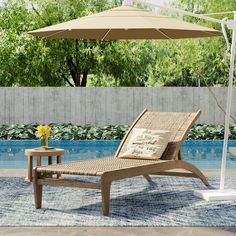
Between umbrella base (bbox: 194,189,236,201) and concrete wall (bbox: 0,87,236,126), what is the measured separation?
10.5 meters

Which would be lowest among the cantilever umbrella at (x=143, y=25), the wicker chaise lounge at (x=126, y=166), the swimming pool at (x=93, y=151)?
the swimming pool at (x=93, y=151)

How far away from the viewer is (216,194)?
799cm

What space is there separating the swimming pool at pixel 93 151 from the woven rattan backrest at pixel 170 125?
2659 mm

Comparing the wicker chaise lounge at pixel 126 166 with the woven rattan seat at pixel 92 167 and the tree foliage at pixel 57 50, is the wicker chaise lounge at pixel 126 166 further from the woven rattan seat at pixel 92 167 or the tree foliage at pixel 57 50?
the tree foliage at pixel 57 50

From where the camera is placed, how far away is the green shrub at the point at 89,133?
1656cm

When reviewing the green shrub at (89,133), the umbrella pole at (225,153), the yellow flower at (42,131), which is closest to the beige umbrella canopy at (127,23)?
the umbrella pole at (225,153)

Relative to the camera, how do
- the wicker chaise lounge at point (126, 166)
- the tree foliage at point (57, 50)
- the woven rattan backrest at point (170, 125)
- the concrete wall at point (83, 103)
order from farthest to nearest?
the tree foliage at point (57, 50) < the concrete wall at point (83, 103) < the woven rattan backrest at point (170, 125) < the wicker chaise lounge at point (126, 166)

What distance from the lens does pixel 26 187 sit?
8.92 meters

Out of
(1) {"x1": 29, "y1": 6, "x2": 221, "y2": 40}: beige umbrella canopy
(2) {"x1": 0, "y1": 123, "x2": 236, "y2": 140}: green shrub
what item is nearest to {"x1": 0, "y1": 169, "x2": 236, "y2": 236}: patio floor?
(1) {"x1": 29, "y1": 6, "x2": 221, "y2": 40}: beige umbrella canopy

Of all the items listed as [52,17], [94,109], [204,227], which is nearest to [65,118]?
[94,109]

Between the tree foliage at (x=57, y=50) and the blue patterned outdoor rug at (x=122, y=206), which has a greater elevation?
the tree foliage at (x=57, y=50)

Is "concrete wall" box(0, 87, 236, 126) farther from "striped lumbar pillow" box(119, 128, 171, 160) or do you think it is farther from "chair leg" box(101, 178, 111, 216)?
"chair leg" box(101, 178, 111, 216)

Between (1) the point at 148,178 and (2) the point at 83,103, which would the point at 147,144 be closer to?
(1) the point at 148,178

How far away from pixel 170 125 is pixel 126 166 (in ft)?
5.80
